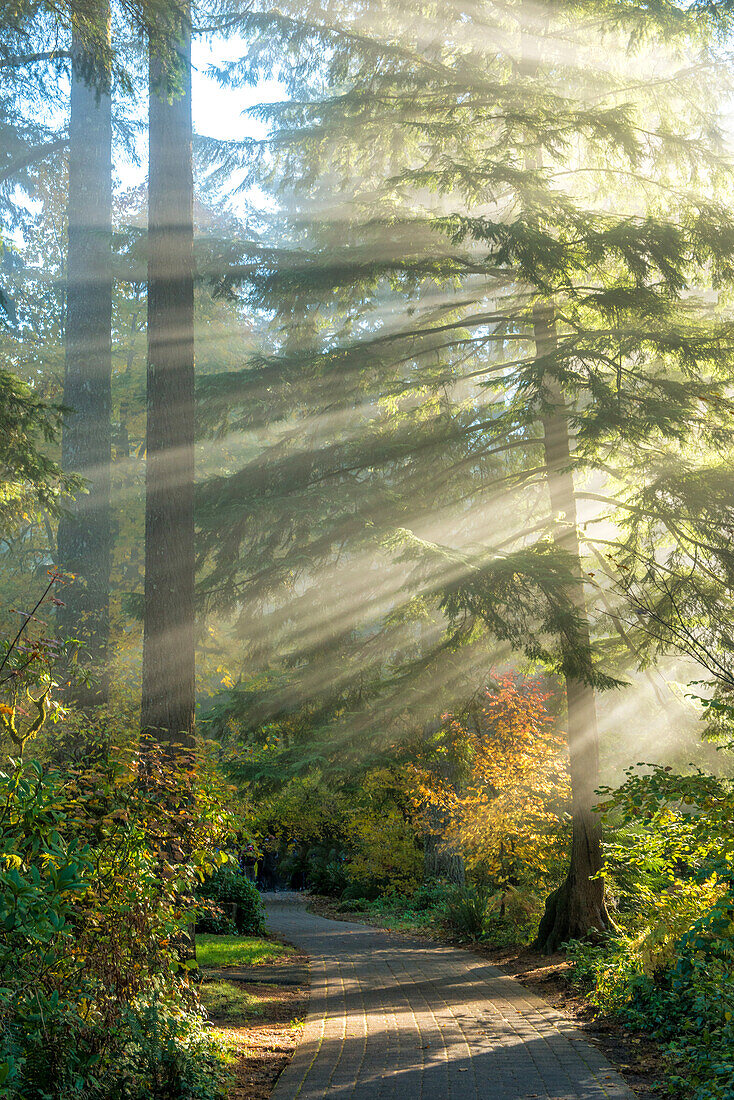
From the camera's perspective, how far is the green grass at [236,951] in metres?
10.8

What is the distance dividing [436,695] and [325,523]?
2.93 meters

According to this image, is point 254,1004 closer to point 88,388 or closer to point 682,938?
point 682,938

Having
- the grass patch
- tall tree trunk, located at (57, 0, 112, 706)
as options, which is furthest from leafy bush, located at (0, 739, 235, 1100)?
tall tree trunk, located at (57, 0, 112, 706)

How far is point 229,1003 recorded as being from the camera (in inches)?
301

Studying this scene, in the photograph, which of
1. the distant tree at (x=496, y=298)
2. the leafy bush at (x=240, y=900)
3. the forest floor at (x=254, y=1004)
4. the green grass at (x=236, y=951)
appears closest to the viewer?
the forest floor at (x=254, y=1004)

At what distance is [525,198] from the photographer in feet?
30.2

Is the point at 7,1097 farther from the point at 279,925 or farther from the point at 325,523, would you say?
the point at 279,925

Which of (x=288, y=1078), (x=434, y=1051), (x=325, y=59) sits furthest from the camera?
(x=325, y=59)

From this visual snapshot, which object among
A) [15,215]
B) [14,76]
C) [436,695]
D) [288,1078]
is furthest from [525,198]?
[15,215]

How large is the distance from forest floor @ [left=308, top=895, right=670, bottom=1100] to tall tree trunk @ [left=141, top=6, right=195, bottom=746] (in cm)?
423

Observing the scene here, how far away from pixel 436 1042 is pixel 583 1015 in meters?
1.71

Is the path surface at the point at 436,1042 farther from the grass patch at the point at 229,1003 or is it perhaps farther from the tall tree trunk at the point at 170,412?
the tall tree trunk at the point at 170,412

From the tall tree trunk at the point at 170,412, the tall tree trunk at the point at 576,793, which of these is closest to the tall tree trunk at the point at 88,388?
the tall tree trunk at the point at 170,412

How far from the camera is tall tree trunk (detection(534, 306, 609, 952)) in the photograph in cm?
1038
